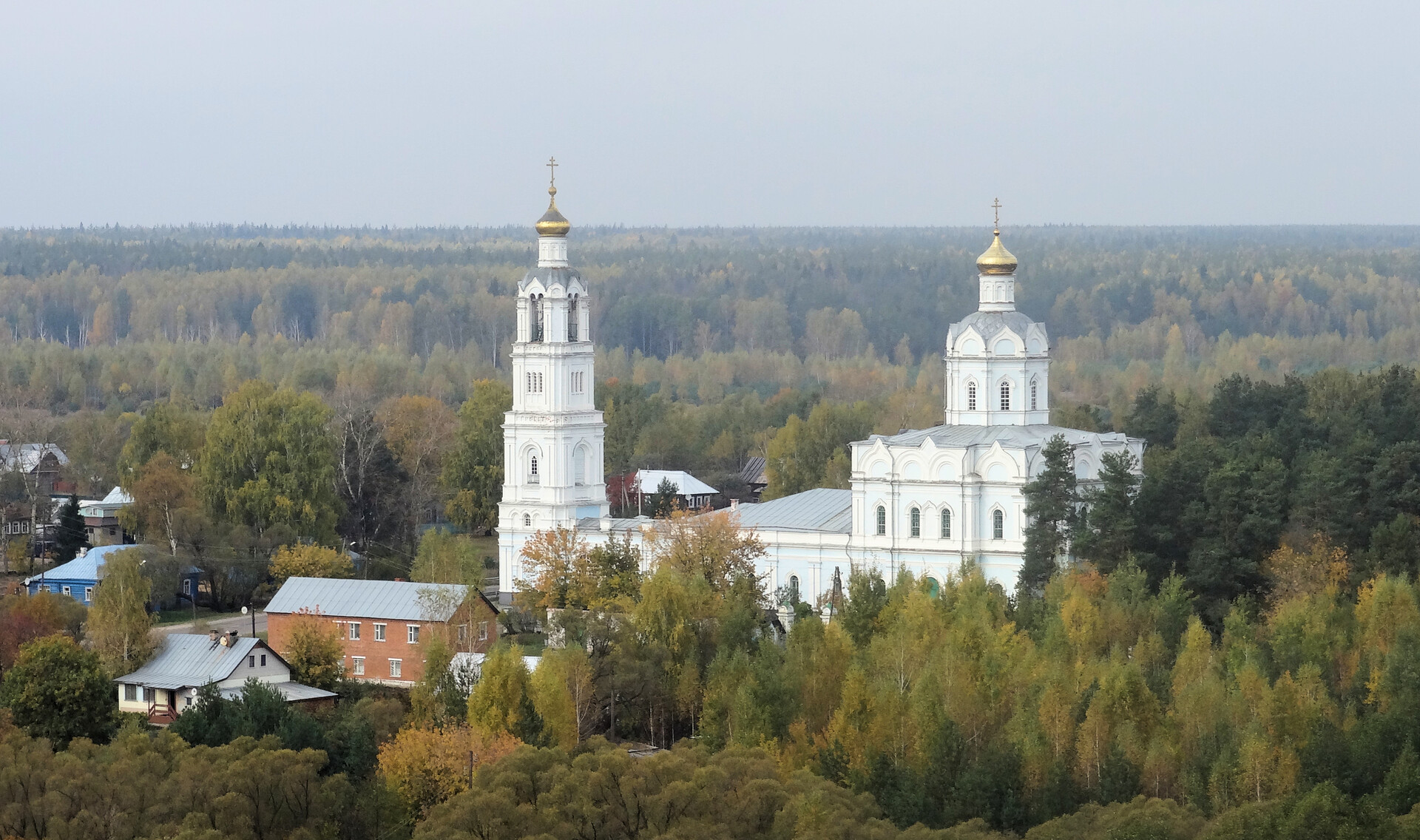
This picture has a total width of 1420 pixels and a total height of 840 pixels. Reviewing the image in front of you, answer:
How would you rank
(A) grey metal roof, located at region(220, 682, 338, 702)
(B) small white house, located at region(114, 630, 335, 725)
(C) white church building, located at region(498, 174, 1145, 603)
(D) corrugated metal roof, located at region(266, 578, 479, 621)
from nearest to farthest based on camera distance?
(A) grey metal roof, located at region(220, 682, 338, 702) → (B) small white house, located at region(114, 630, 335, 725) → (D) corrugated metal roof, located at region(266, 578, 479, 621) → (C) white church building, located at region(498, 174, 1145, 603)

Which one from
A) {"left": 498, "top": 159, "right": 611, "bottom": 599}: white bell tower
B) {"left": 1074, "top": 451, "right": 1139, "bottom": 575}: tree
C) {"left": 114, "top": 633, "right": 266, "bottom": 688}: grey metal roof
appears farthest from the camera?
{"left": 498, "top": 159, "right": 611, "bottom": 599}: white bell tower

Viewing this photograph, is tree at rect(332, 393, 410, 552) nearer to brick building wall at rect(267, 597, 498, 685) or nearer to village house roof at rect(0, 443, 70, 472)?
village house roof at rect(0, 443, 70, 472)

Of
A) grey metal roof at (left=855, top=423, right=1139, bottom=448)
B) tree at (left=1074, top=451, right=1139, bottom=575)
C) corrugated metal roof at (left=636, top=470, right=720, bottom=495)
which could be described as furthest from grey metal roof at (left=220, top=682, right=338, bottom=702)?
corrugated metal roof at (left=636, top=470, right=720, bottom=495)

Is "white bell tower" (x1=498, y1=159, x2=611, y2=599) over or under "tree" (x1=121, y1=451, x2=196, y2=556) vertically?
over

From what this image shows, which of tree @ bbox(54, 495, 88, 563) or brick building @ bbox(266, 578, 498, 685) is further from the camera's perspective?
tree @ bbox(54, 495, 88, 563)

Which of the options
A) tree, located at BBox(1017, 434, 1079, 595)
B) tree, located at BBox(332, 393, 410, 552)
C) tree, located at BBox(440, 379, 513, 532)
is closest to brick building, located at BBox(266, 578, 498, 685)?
tree, located at BBox(1017, 434, 1079, 595)

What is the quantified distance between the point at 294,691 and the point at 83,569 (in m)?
10.7

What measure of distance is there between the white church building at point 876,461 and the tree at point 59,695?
11370 mm

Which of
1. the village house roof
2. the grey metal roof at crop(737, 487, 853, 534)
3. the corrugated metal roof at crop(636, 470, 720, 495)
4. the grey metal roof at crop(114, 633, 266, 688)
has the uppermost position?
the grey metal roof at crop(737, 487, 853, 534)

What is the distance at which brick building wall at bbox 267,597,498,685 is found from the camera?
34594 mm

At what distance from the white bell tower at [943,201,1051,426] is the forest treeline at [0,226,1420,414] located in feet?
103

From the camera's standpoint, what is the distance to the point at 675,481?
55.7 meters

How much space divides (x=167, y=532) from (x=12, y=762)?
18224mm

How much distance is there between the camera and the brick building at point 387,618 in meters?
34.7
